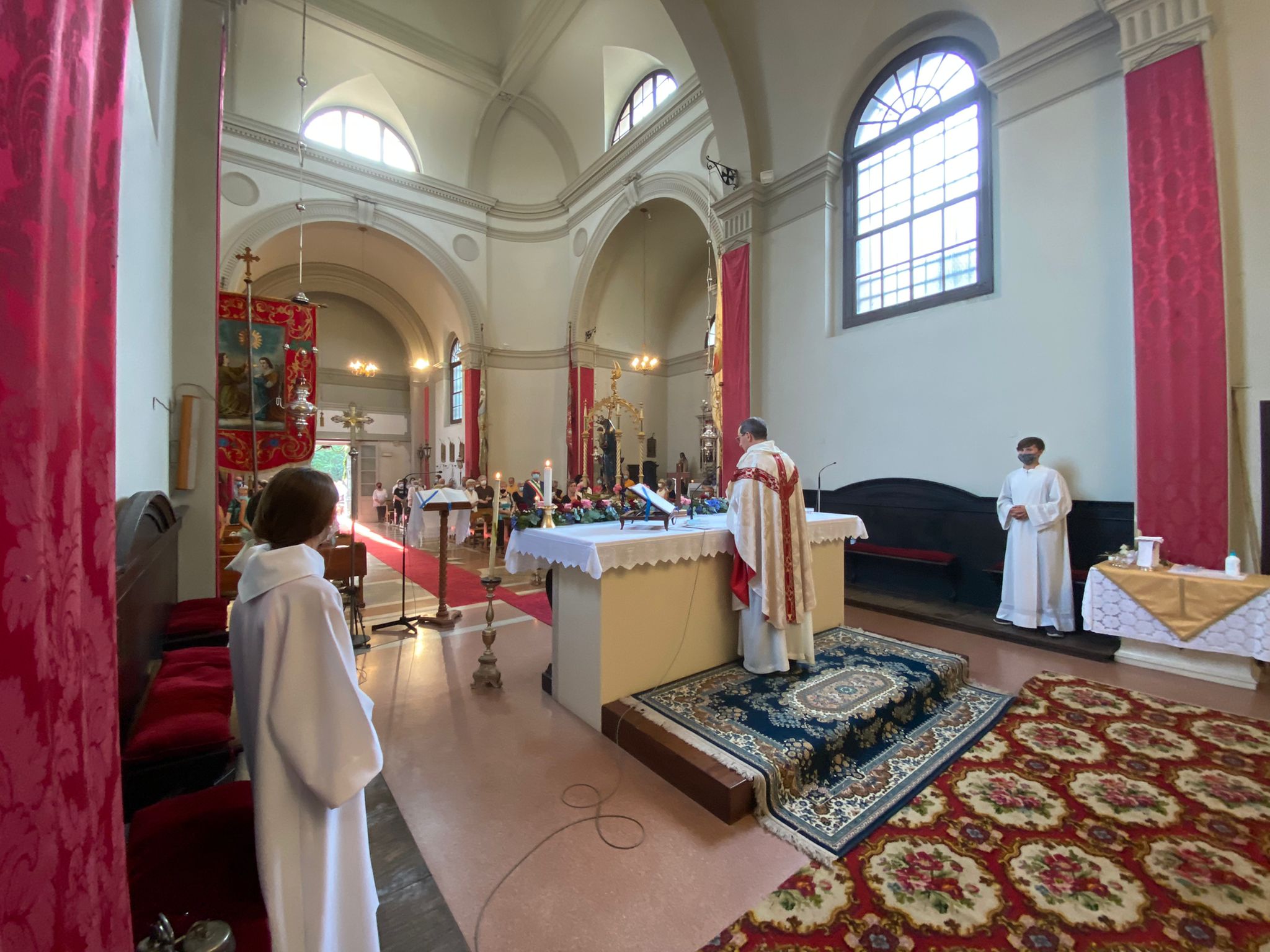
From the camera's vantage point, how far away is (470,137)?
13.4 meters

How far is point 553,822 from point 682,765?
66 cm

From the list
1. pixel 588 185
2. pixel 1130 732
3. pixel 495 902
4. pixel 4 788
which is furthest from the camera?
pixel 588 185

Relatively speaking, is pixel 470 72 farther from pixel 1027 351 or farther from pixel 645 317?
pixel 1027 351

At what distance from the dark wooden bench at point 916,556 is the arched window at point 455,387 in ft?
39.1

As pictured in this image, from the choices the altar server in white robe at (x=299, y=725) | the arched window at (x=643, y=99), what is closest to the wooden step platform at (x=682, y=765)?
the altar server in white robe at (x=299, y=725)

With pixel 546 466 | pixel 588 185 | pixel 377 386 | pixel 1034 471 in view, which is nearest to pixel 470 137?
pixel 588 185

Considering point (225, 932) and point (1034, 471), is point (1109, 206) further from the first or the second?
point (225, 932)

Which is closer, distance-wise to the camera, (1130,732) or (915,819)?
(915,819)

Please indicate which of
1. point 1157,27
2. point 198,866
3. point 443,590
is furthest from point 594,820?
point 1157,27

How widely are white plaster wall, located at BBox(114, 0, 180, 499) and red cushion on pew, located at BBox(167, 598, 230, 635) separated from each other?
88 centimetres

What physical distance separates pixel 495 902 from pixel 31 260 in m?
2.25

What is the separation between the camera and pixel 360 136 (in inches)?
493

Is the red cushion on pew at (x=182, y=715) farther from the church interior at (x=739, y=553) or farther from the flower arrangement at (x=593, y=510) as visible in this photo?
the flower arrangement at (x=593, y=510)

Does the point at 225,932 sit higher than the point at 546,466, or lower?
lower
